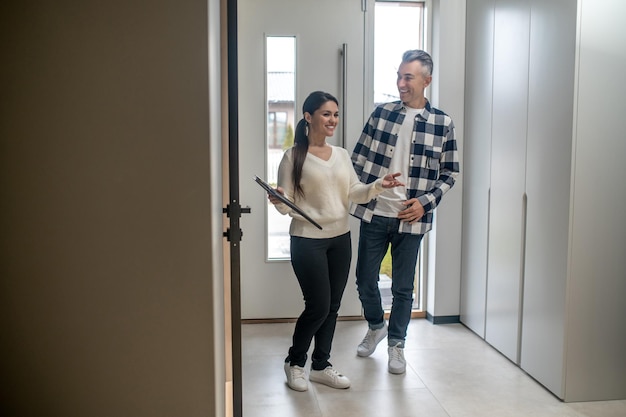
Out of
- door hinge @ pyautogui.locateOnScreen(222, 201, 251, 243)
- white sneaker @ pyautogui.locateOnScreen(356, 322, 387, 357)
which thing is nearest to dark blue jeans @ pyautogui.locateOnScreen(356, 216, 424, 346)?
white sneaker @ pyautogui.locateOnScreen(356, 322, 387, 357)

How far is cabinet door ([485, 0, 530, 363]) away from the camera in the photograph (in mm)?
2812

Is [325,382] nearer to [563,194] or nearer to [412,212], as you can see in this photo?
[412,212]

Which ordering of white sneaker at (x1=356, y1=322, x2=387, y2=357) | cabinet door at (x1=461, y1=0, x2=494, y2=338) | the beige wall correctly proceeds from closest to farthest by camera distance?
the beige wall < white sneaker at (x1=356, y1=322, x2=387, y2=357) < cabinet door at (x1=461, y1=0, x2=494, y2=338)

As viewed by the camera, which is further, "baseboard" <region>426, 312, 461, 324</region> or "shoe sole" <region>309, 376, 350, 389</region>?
"baseboard" <region>426, 312, 461, 324</region>

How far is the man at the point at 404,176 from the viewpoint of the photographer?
9.21ft

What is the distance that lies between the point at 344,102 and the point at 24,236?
104 inches

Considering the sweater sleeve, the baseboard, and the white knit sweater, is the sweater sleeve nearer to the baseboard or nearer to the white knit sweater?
the white knit sweater

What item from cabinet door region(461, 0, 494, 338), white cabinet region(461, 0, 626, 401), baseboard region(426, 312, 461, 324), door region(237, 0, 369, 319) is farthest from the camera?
baseboard region(426, 312, 461, 324)

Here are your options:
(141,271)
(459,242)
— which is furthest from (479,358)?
(141,271)

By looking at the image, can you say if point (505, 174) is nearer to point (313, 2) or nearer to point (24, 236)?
point (313, 2)

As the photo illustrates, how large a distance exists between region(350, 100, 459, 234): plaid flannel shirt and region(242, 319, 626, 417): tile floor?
2.29ft

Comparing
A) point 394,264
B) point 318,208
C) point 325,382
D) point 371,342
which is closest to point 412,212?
point 394,264

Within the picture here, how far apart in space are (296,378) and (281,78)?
5.85 ft

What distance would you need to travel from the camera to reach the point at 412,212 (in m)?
2.76
